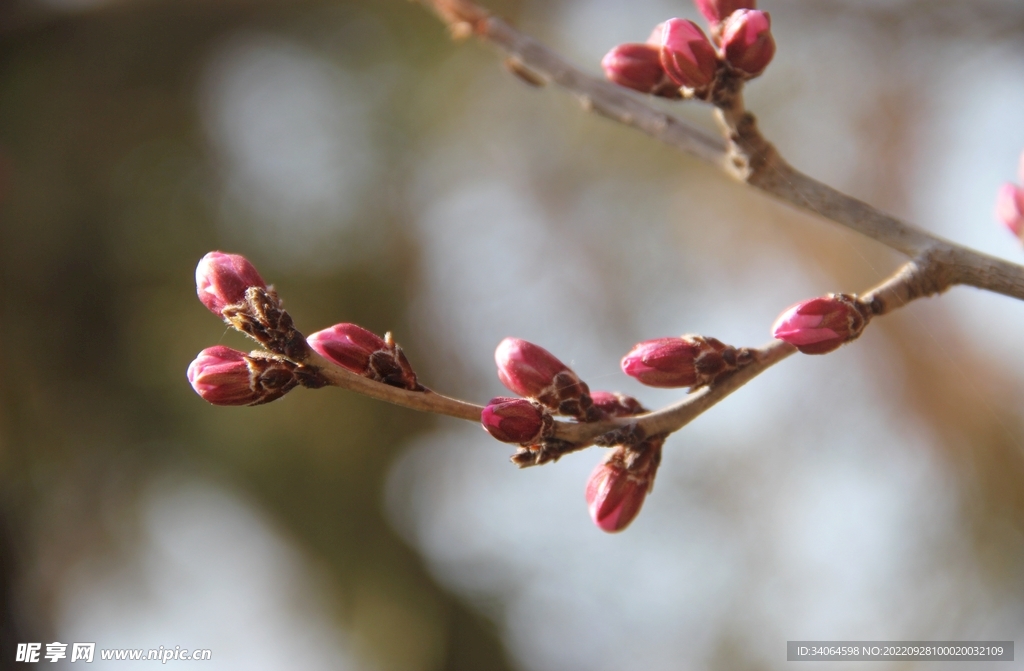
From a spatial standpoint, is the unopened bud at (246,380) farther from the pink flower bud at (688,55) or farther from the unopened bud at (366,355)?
the pink flower bud at (688,55)

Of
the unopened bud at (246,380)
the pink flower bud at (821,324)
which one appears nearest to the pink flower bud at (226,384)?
the unopened bud at (246,380)

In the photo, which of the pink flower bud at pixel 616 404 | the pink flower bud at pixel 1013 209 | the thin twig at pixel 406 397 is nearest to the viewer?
the thin twig at pixel 406 397

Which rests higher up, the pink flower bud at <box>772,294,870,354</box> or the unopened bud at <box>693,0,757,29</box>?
the unopened bud at <box>693,0,757,29</box>

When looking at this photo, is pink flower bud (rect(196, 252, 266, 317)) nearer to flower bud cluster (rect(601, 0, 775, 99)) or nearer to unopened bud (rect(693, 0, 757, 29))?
flower bud cluster (rect(601, 0, 775, 99))

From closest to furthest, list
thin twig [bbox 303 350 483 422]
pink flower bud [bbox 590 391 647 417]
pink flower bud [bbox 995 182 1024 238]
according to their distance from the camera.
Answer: thin twig [bbox 303 350 483 422] → pink flower bud [bbox 590 391 647 417] → pink flower bud [bbox 995 182 1024 238]

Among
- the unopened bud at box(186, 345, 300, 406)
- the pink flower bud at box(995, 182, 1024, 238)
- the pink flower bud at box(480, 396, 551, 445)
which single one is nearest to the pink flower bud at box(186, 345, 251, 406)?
the unopened bud at box(186, 345, 300, 406)

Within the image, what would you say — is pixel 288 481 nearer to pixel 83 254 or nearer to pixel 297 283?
pixel 297 283

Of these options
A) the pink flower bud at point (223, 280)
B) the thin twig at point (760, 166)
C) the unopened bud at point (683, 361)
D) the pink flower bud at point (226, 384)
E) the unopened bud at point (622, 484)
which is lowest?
the unopened bud at point (622, 484)
